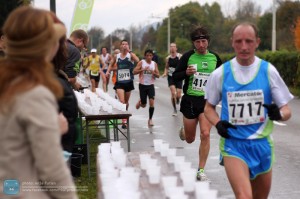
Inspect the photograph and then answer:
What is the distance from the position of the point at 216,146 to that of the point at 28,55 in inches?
346

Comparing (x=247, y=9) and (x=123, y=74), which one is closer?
(x=123, y=74)

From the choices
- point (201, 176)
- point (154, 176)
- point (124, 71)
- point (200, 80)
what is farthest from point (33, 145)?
point (124, 71)

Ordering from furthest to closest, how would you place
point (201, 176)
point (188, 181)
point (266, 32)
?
point (266, 32) < point (201, 176) < point (188, 181)

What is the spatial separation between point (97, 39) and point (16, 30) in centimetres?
16167

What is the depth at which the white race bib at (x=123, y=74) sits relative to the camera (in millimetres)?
14578

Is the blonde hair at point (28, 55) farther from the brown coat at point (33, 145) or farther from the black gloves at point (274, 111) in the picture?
the black gloves at point (274, 111)

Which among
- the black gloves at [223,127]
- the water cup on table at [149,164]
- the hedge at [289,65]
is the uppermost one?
the black gloves at [223,127]

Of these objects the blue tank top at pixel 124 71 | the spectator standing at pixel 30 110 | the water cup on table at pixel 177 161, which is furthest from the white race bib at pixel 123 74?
the spectator standing at pixel 30 110

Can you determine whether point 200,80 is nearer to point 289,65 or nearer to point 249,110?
point 249,110

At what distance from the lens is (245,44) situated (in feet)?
15.8

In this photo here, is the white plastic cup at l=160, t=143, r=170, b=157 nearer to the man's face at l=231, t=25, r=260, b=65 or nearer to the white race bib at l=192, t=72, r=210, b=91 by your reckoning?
the man's face at l=231, t=25, r=260, b=65

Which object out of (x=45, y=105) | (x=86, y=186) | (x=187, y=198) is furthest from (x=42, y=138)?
(x=86, y=186)

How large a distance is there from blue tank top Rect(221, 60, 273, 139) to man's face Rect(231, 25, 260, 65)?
0.41 feet

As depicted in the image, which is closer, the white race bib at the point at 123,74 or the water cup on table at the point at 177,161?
the water cup on table at the point at 177,161
